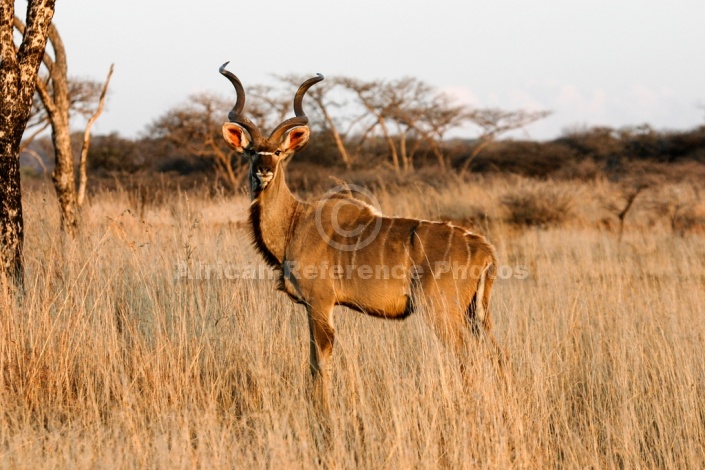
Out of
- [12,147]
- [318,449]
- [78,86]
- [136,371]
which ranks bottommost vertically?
[318,449]

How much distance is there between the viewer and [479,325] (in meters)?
5.23

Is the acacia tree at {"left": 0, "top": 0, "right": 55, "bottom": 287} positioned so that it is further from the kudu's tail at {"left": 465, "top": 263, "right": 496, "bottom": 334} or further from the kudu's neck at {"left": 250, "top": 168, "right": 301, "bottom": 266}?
the kudu's tail at {"left": 465, "top": 263, "right": 496, "bottom": 334}

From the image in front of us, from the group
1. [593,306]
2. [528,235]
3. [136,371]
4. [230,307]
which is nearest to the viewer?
[136,371]

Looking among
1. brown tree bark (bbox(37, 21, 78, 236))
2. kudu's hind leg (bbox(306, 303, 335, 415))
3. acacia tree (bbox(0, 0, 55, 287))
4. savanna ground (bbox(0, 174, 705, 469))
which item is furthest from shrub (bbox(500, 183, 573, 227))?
acacia tree (bbox(0, 0, 55, 287))

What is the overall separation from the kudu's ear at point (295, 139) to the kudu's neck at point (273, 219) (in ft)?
0.87

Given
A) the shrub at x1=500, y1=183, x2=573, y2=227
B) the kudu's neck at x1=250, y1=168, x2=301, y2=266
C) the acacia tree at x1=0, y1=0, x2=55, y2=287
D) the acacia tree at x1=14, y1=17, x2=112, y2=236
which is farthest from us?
the shrub at x1=500, y1=183, x2=573, y2=227

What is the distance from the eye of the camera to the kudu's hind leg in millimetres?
5145

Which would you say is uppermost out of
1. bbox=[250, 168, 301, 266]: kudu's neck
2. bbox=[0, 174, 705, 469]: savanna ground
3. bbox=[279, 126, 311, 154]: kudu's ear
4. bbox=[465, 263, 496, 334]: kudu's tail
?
bbox=[279, 126, 311, 154]: kudu's ear

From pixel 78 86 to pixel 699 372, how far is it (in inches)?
1040

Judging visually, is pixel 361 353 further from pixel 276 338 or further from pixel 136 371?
pixel 136 371

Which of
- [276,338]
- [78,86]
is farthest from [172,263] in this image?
[78,86]

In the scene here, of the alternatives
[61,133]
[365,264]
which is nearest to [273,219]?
[365,264]

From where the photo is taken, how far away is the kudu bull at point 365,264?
514 centimetres

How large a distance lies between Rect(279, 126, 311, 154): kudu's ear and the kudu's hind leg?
139cm
